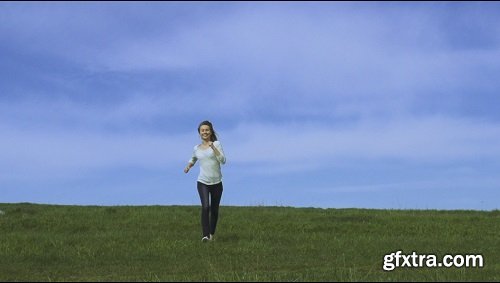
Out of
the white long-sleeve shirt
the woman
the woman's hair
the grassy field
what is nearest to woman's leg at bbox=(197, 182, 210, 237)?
the woman

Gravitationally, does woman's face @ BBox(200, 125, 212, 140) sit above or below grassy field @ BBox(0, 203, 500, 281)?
above

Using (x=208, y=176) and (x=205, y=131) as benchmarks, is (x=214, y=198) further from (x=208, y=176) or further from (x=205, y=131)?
(x=205, y=131)

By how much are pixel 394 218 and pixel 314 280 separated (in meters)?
14.7

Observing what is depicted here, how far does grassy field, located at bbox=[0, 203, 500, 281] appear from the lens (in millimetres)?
12258

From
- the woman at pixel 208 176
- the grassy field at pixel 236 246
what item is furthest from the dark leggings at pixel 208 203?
the grassy field at pixel 236 246

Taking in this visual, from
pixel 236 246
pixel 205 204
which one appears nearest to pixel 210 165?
pixel 205 204

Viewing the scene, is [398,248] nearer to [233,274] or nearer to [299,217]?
[233,274]

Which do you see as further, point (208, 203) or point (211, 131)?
point (211, 131)

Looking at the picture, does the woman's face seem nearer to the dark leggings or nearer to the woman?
the woman

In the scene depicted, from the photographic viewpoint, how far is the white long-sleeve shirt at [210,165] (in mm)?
17516

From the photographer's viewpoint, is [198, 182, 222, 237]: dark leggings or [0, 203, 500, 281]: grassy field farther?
[198, 182, 222, 237]: dark leggings

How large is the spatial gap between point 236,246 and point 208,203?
1.49 m

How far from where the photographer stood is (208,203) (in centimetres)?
1764

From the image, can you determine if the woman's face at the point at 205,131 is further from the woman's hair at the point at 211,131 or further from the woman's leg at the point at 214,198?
the woman's leg at the point at 214,198
